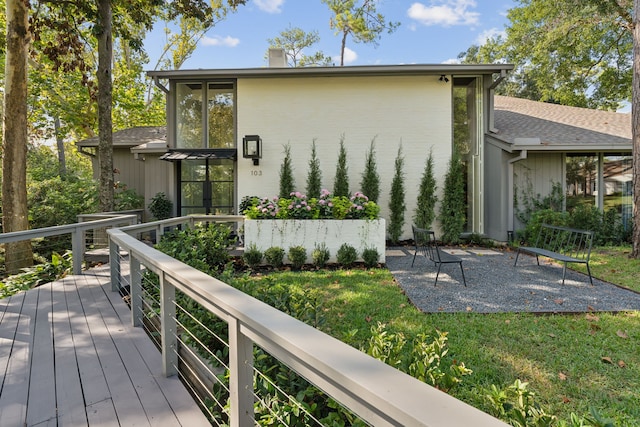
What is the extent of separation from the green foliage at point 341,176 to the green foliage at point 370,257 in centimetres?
309

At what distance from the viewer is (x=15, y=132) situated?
7.33m

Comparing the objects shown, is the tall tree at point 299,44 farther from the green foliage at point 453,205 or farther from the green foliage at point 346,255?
the green foliage at point 346,255

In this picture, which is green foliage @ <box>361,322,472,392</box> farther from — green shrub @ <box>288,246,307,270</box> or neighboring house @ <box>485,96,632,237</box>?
neighboring house @ <box>485,96,632,237</box>

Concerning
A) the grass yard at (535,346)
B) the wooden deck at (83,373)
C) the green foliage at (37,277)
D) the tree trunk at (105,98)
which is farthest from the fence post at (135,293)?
the tree trunk at (105,98)

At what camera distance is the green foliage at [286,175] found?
382 inches

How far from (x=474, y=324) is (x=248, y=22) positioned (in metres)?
17.3

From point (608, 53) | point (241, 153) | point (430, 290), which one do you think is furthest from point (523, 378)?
point (608, 53)

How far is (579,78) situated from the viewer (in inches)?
593

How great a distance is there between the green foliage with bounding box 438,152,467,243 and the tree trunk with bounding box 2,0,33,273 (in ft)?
35.3

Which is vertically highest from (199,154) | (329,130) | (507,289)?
(329,130)

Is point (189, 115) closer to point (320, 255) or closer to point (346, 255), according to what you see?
point (320, 255)

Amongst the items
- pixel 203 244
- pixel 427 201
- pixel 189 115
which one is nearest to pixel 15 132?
pixel 189 115

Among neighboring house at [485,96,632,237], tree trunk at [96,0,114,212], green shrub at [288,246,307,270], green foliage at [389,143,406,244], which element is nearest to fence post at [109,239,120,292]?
green shrub at [288,246,307,270]

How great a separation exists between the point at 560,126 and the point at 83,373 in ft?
42.8
